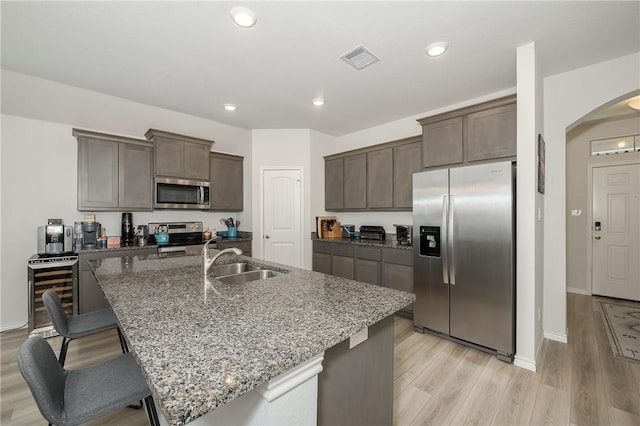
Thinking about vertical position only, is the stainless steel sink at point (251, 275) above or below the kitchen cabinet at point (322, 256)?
above

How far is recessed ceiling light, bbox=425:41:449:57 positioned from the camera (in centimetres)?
218

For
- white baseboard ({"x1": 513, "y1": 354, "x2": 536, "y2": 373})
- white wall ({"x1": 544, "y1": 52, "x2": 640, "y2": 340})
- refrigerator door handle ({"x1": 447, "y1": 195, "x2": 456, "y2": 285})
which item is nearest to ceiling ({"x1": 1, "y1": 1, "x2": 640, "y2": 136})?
white wall ({"x1": 544, "y1": 52, "x2": 640, "y2": 340})

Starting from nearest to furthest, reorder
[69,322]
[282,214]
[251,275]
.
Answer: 1. [69,322]
2. [251,275]
3. [282,214]

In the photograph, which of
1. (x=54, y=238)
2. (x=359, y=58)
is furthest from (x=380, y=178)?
(x=54, y=238)

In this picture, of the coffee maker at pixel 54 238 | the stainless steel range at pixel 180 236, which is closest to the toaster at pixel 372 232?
the stainless steel range at pixel 180 236

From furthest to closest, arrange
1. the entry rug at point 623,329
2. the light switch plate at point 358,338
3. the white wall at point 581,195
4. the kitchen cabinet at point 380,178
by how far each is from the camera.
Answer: the white wall at point 581,195 → the kitchen cabinet at point 380,178 → the entry rug at point 623,329 → the light switch plate at point 358,338

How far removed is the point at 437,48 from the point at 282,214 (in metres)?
3.06

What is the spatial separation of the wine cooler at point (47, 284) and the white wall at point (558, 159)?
5.07m

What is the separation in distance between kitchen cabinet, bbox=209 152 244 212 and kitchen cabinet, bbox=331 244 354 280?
1889 millimetres

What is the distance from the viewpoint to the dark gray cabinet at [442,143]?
2.92 meters

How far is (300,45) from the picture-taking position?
2.20m

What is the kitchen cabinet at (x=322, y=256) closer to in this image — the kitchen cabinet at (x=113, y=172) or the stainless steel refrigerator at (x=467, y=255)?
the stainless steel refrigerator at (x=467, y=255)

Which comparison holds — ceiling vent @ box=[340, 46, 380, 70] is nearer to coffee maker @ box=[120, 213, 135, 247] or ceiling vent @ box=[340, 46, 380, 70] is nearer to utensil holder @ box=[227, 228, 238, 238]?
utensil holder @ box=[227, 228, 238, 238]

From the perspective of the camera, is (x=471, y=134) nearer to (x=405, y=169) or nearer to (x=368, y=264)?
(x=405, y=169)
